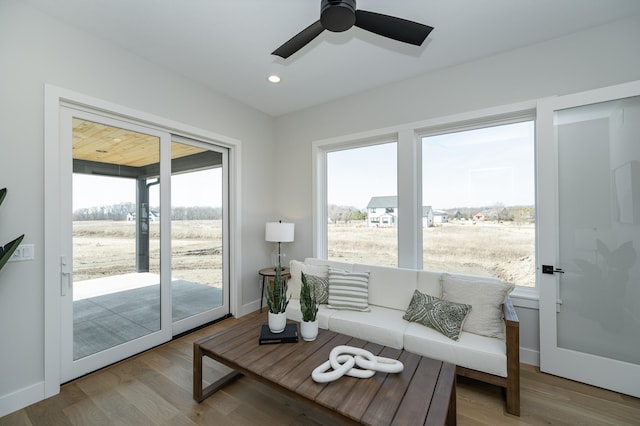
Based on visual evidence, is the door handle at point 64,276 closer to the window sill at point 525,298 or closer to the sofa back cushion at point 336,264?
the sofa back cushion at point 336,264

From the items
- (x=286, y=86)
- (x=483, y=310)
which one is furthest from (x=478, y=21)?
(x=483, y=310)

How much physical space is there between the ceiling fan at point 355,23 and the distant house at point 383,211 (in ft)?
6.41

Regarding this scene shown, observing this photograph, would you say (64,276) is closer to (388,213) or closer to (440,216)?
(388,213)

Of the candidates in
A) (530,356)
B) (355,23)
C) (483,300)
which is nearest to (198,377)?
(483,300)

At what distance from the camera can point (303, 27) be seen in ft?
7.57

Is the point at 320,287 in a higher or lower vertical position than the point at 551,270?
lower

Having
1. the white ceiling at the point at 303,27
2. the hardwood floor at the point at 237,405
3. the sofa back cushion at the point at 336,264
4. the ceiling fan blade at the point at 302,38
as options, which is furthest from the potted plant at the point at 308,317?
the white ceiling at the point at 303,27

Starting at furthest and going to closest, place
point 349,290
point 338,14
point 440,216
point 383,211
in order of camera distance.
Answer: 1. point 383,211
2. point 440,216
3. point 349,290
4. point 338,14

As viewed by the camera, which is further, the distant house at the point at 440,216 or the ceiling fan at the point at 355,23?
the distant house at the point at 440,216

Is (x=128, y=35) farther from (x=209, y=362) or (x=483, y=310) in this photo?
(x=483, y=310)

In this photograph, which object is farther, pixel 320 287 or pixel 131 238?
pixel 320 287

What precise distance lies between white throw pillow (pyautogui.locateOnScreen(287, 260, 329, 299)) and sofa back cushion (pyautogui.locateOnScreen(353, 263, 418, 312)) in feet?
1.75

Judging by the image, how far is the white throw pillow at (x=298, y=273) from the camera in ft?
10.2

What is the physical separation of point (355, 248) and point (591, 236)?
2.35m
